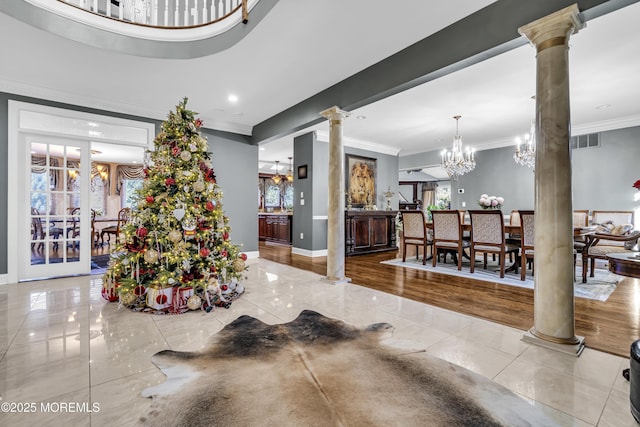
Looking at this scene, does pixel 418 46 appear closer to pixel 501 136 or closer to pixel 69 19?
pixel 69 19

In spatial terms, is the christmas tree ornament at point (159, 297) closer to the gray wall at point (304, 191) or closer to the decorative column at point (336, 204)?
the decorative column at point (336, 204)

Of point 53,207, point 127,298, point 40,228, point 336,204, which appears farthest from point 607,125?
point 40,228

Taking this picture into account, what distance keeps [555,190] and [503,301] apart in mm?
1563

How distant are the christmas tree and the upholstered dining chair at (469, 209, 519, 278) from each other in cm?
364

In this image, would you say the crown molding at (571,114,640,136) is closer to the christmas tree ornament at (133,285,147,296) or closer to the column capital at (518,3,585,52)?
the column capital at (518,3,585,52)

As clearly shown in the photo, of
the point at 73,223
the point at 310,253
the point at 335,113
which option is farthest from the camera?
the point at 310,253

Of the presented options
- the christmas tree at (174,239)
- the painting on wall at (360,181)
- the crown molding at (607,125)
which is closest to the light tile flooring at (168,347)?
the christmas tree at (174,239)

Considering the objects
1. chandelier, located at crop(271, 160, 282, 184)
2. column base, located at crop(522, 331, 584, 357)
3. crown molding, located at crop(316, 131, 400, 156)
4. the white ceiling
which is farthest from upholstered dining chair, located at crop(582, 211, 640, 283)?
chandelier, located at crop(271, 160, 282, 184)

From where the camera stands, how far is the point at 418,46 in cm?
289

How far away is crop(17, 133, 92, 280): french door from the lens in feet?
13.1

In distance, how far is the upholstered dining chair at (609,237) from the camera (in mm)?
3236

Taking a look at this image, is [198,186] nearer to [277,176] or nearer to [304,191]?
[304,191]

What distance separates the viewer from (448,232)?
473cm

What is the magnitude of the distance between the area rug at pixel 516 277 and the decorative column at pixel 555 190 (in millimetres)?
1715
